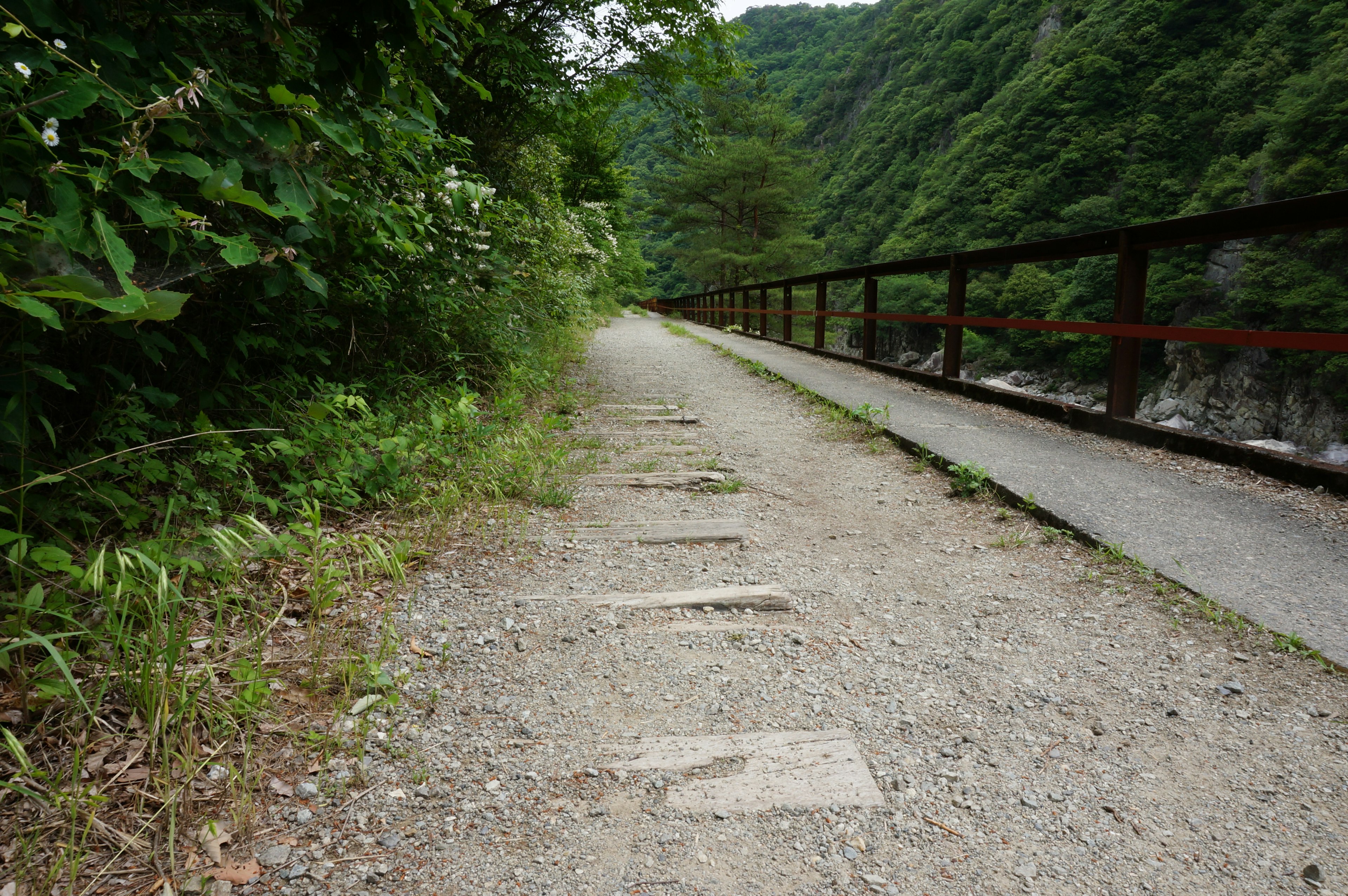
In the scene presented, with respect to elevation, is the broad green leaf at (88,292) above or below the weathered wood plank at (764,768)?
above

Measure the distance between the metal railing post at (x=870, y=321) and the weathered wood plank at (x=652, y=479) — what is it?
4.51 meters

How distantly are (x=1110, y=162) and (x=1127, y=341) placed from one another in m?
42.0

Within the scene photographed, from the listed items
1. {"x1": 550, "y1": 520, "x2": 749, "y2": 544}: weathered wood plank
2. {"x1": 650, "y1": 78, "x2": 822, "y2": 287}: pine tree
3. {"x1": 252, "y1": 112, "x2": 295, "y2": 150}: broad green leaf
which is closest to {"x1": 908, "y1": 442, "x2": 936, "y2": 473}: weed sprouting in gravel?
{"x1": 550, "y1": 520, "x2": 749, "y2": 544}: weathered wood plank

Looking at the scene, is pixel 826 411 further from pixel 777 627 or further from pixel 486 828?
pixel 486 828

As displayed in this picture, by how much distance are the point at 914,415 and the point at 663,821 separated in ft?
13.2

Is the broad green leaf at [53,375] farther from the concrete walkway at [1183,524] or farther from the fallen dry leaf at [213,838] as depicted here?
the concrete walkway at [1183,524]

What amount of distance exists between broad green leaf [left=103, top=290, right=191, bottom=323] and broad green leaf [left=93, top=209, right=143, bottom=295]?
3 centimetres

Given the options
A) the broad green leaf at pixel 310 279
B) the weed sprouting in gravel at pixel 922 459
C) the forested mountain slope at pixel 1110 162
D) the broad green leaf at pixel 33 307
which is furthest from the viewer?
the forested mountain slope at pixel 1110 162

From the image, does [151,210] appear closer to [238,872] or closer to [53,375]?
[53,375]

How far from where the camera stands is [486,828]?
1.27 m

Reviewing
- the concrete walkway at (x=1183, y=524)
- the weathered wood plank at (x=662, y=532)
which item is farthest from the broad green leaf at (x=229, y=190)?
the concrete walkway at (x=1183, y=524)

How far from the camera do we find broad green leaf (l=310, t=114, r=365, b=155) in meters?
1.63

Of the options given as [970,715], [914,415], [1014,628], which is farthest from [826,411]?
[970,715]

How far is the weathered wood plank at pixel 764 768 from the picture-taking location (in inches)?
53.0
